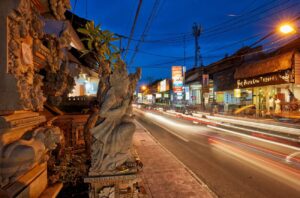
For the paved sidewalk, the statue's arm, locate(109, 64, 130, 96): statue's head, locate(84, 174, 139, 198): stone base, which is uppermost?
locate(109, 64, 130, 96): statue's head

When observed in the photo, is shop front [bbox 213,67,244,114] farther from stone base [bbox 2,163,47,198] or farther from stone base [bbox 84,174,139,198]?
stone base [bbox 2,163,47,198]

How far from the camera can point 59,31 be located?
6.43 metres

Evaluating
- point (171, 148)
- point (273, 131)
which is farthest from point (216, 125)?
point (171, 148)

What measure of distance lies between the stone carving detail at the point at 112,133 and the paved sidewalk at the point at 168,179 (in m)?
1.82

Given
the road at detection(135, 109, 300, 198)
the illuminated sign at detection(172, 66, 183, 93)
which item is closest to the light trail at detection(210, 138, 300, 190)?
the road at detection(135, 109, 300, 198)

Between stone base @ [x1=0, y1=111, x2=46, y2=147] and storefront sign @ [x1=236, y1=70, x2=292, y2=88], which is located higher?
storefront sign @ [x1=236, y1=70, x2=292, y2=88]

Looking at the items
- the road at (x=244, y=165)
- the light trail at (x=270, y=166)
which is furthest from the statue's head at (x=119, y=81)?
the light trail at (x=270, y=166)

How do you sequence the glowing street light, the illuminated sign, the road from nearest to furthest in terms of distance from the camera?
the road → the glowing street light → the illuminated sign

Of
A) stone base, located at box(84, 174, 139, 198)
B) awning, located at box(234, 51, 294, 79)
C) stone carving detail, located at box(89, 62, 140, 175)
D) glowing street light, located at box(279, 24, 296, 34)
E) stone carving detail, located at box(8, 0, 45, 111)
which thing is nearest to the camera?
stone carving detail, located at box(8, 0, 45, 111)

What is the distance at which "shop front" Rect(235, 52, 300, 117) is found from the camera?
13.3 meters

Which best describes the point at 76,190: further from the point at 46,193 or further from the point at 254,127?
the point at 254,127

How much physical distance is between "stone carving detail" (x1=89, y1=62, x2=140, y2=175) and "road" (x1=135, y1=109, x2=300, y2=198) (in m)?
2.98

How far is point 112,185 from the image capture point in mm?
3871

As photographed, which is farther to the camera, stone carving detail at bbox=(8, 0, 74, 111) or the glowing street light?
the glowing street light
